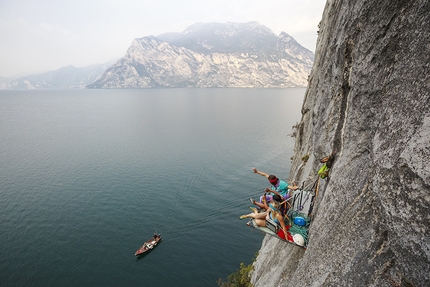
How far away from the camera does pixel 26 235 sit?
37188 millimetres

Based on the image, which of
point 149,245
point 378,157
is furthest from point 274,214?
point 149,245

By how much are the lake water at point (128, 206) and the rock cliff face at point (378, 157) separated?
29347 millimetres

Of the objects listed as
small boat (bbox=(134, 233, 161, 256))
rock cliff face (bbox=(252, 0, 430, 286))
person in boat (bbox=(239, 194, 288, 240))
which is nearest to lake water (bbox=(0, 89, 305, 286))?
small boat (bbox=(134, 233, 161, 256))

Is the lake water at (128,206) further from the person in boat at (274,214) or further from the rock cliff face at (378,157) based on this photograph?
the rock cliff face at (378,157)

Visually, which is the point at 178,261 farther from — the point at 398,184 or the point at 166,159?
the point at 398,184

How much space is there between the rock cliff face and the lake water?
29347mm

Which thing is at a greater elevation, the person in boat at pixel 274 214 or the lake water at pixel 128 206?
the person in boat at pixel 274 214

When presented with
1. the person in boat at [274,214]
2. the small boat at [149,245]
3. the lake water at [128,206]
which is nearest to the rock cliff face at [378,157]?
the person in boat at [274,214]

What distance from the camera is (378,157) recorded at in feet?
19.0

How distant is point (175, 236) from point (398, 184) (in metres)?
37.4

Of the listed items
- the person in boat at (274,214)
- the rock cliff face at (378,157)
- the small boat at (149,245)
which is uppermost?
the rock cliff face at (378,157)

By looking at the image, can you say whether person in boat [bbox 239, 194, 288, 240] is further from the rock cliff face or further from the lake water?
the lake water

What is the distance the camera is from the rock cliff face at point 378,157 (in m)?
4.57

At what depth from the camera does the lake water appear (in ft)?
108
